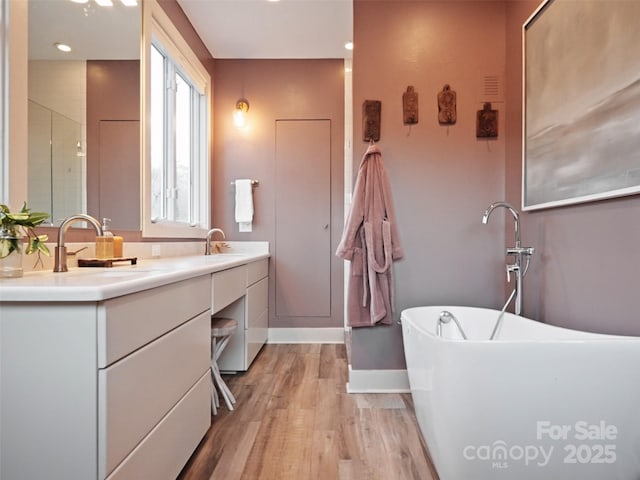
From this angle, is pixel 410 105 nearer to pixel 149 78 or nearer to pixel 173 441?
pixel 149 78

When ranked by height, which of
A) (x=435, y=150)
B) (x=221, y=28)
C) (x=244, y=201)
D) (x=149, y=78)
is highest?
Result: (x=221, y=28)

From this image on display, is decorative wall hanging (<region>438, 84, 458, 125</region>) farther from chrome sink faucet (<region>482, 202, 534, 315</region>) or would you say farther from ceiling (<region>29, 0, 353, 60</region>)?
ceiling (<region>29, 0, 353, 60</region>)

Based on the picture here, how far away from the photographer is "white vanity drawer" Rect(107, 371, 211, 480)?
39.0 inches

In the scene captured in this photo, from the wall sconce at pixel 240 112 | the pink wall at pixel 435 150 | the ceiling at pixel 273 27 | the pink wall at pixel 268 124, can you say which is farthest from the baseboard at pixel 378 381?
the ceiling at pixel 273 27

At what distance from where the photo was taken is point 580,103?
1490mm

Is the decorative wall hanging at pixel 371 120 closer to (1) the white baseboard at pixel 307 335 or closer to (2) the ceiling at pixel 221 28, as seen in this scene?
(2) the ceiling at pixel 221 28

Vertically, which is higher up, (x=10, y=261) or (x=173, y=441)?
(x=10, y=261)

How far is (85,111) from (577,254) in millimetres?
2299

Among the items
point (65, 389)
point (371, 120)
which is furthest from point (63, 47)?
point (371, 120)

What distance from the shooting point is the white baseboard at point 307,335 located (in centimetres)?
327

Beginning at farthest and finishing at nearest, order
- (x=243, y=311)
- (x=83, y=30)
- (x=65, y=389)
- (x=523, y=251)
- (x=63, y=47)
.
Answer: (x=243, y=311) → (x=523, y=251) → (x=83, y=30) → (x=63, y=47) → (x=65, y=389)

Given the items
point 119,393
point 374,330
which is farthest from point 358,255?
point 119,393

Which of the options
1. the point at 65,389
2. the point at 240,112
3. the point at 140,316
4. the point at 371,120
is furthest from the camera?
the point at 240,112

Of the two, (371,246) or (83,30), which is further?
(371,246)
